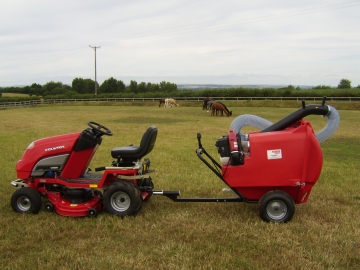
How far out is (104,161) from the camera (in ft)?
31.9

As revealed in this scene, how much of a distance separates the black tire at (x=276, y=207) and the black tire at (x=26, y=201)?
3016mm

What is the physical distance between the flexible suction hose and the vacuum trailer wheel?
1631mm

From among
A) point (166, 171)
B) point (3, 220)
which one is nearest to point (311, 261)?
point (3, 220)

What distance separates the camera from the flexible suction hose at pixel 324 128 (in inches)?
199

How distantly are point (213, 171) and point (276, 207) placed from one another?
3.09 feet

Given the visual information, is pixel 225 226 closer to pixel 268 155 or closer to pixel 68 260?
pixel 268 155

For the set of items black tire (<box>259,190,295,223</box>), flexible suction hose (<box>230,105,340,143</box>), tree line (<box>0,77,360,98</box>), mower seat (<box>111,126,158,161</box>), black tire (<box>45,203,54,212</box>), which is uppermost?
tree line (<box>0,77,360,98</box>)

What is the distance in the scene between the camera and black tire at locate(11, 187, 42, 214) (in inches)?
205

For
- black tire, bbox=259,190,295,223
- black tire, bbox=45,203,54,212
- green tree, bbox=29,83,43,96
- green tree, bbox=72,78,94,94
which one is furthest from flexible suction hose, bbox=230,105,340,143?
green tree, bbox=29,83,43,96

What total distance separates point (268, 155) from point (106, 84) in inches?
3700

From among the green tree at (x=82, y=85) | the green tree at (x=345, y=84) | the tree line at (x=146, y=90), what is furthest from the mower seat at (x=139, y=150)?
the green tree at (x=82, y=85)

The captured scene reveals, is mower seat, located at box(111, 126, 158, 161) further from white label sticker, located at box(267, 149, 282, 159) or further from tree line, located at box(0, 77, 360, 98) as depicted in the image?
tree line, located at box(0, 77, 360, 98)

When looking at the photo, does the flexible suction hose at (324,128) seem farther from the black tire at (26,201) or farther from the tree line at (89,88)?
the tree line at (89,88)

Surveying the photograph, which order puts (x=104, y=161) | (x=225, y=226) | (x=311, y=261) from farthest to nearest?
(x=104, y=161) → (x=225, y=226) → (x=311, y=261)
